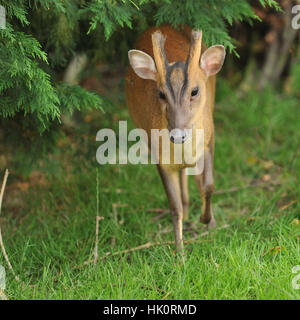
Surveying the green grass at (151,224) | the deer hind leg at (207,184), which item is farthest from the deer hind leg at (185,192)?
the deer hind leg at (207,184)

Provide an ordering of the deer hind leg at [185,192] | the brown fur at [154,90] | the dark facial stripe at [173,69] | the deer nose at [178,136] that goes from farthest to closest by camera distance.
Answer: the deer hind leg at [185,192] → the brown fur at [154,90] → the dark facial stripe at [173,69] → the deer nose at [178,136]

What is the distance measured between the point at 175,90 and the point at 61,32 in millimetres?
1144

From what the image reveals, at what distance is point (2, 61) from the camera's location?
3648mm

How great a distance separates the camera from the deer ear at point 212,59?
12.7ft

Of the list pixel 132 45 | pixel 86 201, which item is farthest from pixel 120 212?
pixel 132 45

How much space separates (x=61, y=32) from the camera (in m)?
4.22

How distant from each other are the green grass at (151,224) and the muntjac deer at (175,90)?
0.41 metres

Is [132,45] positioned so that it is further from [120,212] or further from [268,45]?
[268,45]

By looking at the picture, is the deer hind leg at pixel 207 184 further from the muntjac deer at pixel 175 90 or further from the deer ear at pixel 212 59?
the deer ear at pixel 212 59

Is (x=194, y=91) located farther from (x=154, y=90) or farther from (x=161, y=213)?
(x=161, y=213)

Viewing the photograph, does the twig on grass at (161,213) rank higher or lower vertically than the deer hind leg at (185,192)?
lower

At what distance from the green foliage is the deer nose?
81 cm

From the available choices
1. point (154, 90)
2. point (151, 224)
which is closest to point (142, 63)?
point (154, 90)
